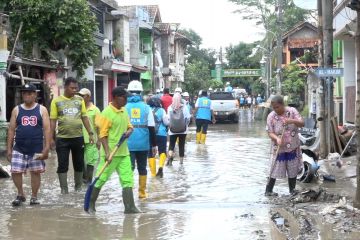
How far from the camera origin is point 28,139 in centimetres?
824

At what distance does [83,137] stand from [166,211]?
2393 millimetres

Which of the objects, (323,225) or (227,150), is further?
(227,150)

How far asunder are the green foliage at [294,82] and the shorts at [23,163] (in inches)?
1154

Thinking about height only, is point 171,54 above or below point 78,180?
above

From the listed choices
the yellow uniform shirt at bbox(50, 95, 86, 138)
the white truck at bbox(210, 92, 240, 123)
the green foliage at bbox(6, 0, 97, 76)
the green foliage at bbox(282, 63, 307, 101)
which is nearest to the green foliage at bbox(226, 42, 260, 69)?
the green foliage at bbox(282, 63, 307, 101)

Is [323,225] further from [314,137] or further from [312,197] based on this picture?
[314,137]

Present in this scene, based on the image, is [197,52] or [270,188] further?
[197,52]

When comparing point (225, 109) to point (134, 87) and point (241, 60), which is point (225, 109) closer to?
point (134, 87)

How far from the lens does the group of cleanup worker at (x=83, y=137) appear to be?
7.54 m

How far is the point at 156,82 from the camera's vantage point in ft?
156

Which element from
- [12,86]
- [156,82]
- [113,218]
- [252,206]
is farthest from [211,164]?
[156,82]

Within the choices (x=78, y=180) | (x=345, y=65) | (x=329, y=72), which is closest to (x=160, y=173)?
(x=78, y=180)

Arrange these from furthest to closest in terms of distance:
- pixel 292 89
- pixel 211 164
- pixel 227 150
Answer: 1. pixel 292 89
2. pixel 227 150
3. pixel 211 164

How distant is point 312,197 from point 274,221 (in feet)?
4.67
